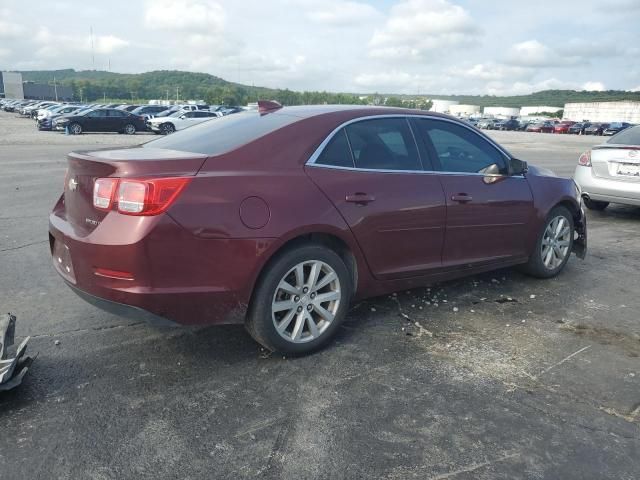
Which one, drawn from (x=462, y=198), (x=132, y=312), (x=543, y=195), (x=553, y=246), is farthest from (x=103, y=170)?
(x=553, y=246)

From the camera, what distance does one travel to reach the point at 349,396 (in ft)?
10.7

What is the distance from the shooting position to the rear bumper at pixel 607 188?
8227 millimetres

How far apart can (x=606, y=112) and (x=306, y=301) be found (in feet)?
395

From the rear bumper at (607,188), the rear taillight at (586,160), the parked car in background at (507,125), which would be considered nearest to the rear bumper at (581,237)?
the rear bumper at (607,188)

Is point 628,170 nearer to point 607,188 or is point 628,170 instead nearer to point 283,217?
point 607,188

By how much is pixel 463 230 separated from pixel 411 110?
1056 mm

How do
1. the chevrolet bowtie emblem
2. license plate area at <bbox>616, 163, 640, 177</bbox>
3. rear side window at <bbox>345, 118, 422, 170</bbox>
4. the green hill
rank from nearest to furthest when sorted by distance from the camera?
the chevrolet bowtie emblem → rear side window at <bbox>345, 118, 422, 170</bbox> → license plate area at <bbox>616, 163, 640, 177</bbox> → the green hill

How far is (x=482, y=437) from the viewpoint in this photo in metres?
2.89

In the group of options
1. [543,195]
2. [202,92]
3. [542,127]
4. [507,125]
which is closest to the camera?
[543,195]

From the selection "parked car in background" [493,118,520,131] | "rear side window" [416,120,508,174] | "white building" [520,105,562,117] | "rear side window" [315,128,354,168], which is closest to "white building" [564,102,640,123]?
"white building" [520,105,562,117]

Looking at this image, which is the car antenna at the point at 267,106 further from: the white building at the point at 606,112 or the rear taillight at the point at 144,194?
the white building at the point at 606,112

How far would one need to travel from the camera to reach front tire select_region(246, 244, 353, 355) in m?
3.48

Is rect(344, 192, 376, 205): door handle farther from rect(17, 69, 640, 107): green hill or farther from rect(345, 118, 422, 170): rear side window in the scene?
rect(17, 69, 640, 107): green hill

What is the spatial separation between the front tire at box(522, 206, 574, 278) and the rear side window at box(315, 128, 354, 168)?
95.3 inches
